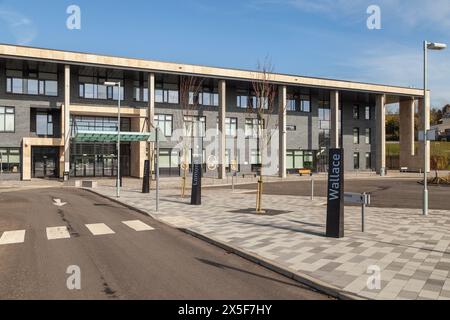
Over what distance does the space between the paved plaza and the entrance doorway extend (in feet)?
102

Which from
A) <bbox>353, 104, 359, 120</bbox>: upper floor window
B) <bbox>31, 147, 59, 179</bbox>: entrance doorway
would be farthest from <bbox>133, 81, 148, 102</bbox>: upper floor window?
<bbox>353, 104, 359, 120</bbox>: upper floor window

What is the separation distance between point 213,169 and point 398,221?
37.2 m

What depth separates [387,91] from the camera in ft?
191

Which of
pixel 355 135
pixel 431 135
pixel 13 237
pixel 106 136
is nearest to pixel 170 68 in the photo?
pixel 106 136

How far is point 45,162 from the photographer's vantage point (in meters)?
45.5

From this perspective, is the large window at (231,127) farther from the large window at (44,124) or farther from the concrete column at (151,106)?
the large window at (44,124)

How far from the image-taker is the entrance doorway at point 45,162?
45.0m

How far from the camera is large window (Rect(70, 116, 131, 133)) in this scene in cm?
4584

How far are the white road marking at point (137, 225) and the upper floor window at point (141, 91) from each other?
35465 millimetres

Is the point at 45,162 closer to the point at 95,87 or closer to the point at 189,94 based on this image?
the point at 95,87

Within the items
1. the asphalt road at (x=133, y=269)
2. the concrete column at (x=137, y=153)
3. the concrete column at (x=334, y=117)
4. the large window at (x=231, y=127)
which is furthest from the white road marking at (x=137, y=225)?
the concrete column at (x=334, y=117)

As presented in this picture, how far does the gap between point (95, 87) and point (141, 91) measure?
5052 mm

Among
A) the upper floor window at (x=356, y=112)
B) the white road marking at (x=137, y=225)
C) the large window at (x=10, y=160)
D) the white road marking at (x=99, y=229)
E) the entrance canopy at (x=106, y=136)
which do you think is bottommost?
the white road marking at (x=137, y=225)
